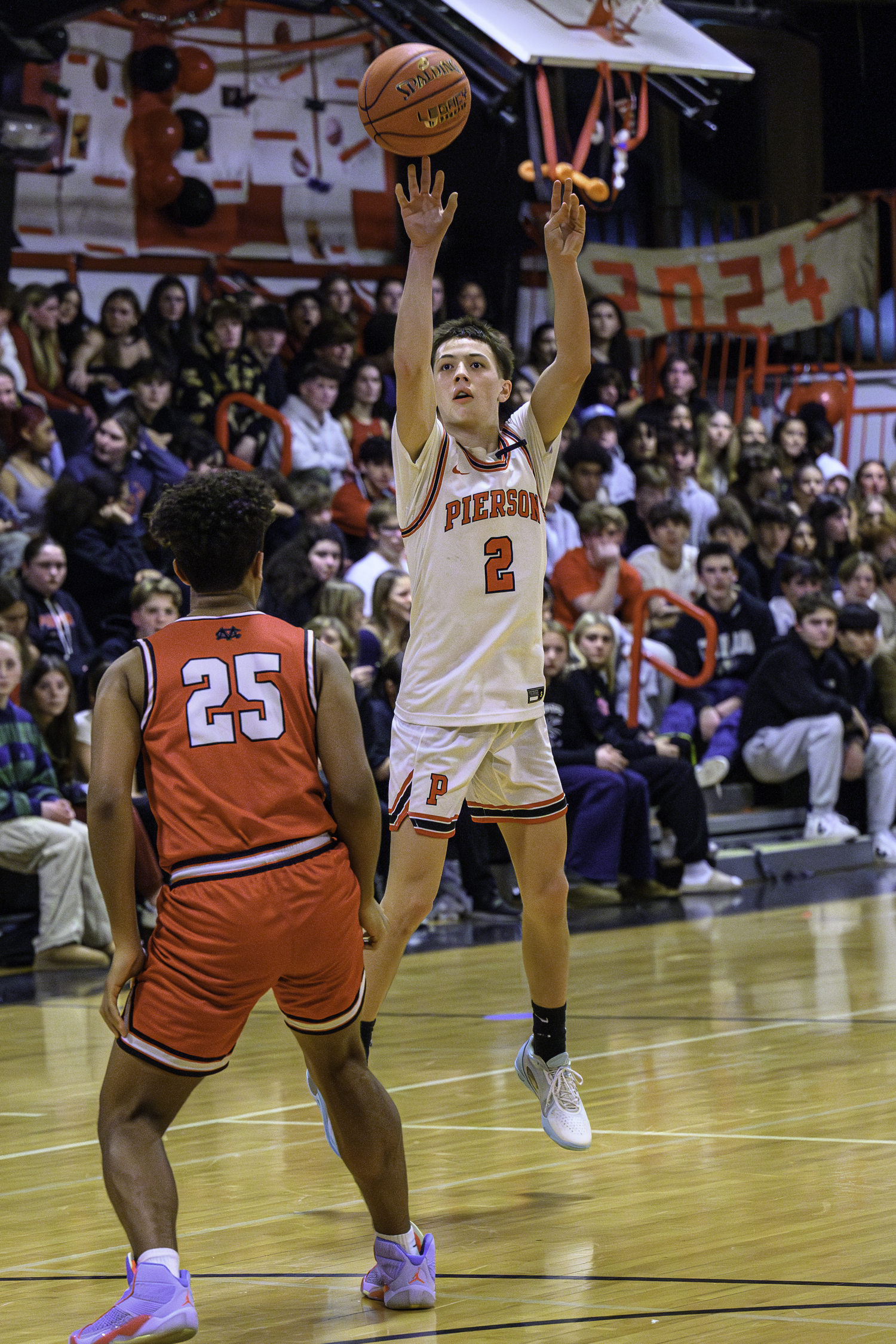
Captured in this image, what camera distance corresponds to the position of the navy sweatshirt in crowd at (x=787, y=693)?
11.4 m

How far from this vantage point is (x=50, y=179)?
13.1m

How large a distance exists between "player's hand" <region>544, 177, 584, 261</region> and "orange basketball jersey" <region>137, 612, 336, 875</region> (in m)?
1.72

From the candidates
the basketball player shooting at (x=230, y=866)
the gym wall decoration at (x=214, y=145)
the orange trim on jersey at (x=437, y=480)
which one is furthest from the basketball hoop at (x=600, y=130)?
the basketball player shooting at (x=230, y=866)

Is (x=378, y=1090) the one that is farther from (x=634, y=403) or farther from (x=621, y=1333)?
(x=634, y=403)

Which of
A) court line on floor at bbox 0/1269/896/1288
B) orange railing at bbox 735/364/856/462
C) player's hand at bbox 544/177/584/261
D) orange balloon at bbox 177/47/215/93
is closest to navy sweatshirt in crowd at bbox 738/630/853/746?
orange railing at bbox 735/364/856/462

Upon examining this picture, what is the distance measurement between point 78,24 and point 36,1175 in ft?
33.0

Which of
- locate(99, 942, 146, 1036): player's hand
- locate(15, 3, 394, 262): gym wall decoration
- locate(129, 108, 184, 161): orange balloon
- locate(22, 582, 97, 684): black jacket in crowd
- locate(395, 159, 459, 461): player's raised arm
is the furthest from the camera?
locate(129, 108, 184, 161): orange balloon

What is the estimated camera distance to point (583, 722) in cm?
1009

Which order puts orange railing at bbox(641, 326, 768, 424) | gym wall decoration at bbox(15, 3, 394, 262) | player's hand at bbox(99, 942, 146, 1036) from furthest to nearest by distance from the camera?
orange railing at bbox(641, 326, 768, 424) → gym wall decoration at bbox(15, 3, 394, 262) → player's hand at bbox(99, 942, 146, 1036)

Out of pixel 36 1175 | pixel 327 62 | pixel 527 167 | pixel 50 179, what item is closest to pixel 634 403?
pixel 527 167

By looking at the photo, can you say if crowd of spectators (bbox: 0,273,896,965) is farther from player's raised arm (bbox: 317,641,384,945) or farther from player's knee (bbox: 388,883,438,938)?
player's raised arm (bbox: 317,641,384,945)

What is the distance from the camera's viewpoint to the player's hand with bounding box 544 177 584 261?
15.7 ft

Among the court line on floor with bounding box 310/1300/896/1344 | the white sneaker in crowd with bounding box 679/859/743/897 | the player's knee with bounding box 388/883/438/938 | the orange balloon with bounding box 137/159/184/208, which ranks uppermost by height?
the orange balloon with bounding box 137/159/184/208

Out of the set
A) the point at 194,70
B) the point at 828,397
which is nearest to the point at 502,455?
the point at 194,70
